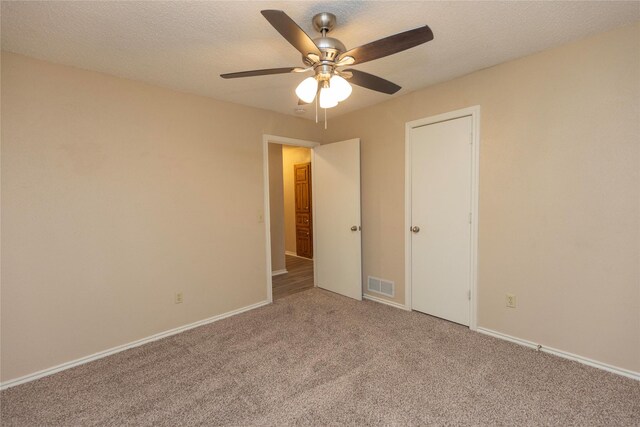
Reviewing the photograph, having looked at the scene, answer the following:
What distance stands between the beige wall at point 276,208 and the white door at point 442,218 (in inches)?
97.5

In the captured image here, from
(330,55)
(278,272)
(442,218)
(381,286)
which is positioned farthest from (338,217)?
(330,55)

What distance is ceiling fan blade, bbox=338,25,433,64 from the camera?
1318 millimetres

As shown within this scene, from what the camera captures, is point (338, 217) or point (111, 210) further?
point (338, 217)

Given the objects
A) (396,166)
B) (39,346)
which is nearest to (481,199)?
(396,166)

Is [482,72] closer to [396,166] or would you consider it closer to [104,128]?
[396,166]

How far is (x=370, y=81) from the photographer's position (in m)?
1.82

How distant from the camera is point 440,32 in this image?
6.31ft

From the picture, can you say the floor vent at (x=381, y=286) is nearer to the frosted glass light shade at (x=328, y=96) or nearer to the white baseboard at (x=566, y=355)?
the white baseboard at (x=566, y=355)

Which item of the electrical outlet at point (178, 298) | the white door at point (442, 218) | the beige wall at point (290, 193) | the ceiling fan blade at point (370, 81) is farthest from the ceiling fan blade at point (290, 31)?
the beige wall at point (290, 193)

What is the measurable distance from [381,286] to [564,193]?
6.55ft

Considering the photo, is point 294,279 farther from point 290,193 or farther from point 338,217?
point 290,193

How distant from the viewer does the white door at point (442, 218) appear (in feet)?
8.97

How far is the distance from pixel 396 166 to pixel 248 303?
2312mm

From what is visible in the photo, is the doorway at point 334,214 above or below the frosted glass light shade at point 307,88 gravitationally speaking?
below
